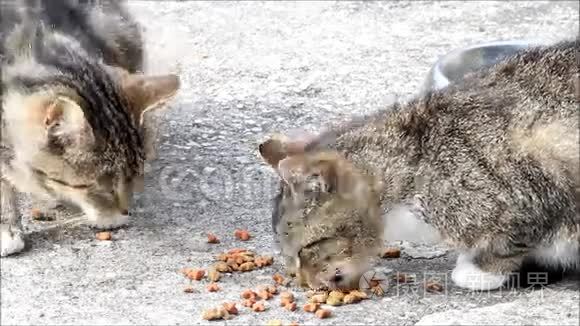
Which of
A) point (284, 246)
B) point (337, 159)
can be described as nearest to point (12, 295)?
point (284, 246)

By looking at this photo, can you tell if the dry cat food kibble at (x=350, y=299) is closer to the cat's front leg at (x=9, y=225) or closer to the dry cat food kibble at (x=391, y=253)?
the dry cat food kibble at (x=391, y=253)

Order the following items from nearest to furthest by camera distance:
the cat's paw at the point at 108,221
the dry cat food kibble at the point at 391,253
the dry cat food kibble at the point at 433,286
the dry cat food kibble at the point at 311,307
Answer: the dry cat food kibble at the point at 311,307 < the dry cat food kibble at the point at 433,286 < the dry cat food kibble at the point at 391,253 < the cat's paw at the point at 108,221

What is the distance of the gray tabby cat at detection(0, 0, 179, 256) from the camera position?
456 centimetres

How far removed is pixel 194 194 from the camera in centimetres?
562

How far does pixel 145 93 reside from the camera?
188 inches

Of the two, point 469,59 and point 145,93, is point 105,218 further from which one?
point 469,59

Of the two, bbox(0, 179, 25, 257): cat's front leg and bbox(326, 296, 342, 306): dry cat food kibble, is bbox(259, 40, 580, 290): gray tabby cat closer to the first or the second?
bbox(326, 296, 342, 306): dry cat food kibble

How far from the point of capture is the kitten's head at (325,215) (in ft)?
14.1

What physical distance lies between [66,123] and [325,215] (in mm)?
1135

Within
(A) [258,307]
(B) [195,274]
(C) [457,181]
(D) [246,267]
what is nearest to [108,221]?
(B) [195,274]

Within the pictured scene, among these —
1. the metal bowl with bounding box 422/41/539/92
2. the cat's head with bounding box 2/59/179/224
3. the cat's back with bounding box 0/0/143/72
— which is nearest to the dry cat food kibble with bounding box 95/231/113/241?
the cat's head with bounding box 2/59/179/224

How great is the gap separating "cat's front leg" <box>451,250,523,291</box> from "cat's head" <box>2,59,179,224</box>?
1.48 metres

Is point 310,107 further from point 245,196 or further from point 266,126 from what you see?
point 245,196

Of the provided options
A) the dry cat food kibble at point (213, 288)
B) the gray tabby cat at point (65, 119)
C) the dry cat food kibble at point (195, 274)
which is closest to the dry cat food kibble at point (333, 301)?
the dry cat food kibble at point (213, 288)
